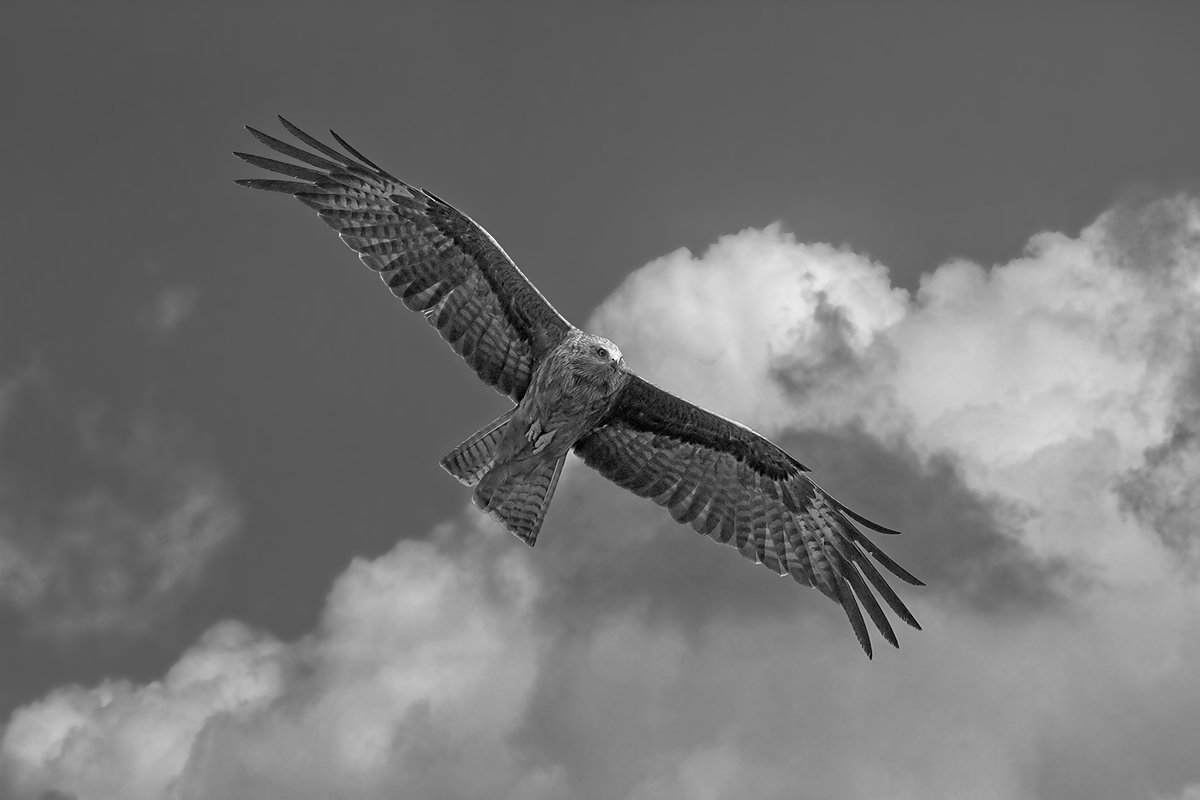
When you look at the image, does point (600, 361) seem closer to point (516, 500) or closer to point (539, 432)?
point (539, 432)

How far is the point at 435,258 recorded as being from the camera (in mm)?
15484

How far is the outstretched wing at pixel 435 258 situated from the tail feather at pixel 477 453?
0.66m

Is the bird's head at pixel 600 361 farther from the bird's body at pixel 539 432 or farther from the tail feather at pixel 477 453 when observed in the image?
the tail feather at pixel 477 453

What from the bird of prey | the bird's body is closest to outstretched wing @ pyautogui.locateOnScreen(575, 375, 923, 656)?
the bird of prey

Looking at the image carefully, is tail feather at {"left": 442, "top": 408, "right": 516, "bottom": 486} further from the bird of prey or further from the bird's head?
the bird's head

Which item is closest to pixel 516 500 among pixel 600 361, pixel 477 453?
pixel 477 453

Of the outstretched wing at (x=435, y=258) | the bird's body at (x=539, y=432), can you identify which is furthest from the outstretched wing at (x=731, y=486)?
the outstretched wing at (x=435, y=258)

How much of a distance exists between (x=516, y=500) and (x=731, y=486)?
2.76 m

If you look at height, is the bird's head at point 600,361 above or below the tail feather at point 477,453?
above

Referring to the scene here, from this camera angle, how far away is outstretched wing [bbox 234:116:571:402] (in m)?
15.4

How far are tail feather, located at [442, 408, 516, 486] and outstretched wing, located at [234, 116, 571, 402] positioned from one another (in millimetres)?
664

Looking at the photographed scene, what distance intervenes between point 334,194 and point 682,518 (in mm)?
5606

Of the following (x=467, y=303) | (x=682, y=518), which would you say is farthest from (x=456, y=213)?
(x=682, y=518)

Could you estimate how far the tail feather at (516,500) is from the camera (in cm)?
1520
